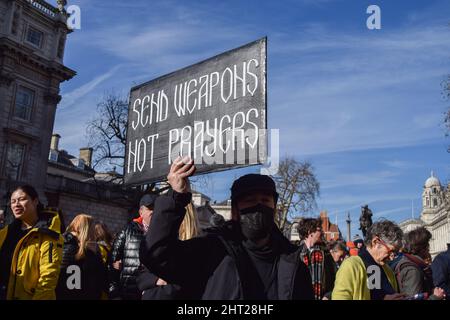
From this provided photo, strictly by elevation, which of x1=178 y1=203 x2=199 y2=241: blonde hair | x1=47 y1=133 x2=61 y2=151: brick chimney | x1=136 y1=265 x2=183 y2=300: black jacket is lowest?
x1=136 y1=265 x2=183 y2=300: black jacket

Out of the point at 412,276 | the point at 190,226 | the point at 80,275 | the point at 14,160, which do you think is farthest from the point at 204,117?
the point at 14,160

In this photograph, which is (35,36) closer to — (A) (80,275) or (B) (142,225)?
(A) (80,275)

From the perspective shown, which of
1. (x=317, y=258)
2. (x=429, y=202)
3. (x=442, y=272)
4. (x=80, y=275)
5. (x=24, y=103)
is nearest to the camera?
(x=442, y=272)

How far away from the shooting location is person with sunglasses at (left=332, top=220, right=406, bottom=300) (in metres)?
3.13

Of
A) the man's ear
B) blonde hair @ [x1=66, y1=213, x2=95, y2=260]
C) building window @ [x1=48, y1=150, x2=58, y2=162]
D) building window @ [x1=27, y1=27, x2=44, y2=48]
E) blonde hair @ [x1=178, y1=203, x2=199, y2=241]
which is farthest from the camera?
building window @ [x1=48, y1=150, x2=58, y2=162]

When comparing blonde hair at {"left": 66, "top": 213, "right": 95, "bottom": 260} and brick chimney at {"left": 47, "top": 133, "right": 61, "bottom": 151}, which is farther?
brick chimney at {"left": 47, "top": 133, "right": 61, "bottom": 151}

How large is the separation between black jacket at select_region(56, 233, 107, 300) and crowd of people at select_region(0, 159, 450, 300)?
12 mm

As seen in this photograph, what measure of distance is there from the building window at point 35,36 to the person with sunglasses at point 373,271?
31.0m

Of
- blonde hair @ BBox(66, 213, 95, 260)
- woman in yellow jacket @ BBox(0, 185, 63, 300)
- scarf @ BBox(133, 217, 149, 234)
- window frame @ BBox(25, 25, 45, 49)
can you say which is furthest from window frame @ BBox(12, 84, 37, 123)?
woman in yellow jacket @ BBox(0, 185, 63, 300)

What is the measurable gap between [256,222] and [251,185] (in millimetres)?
199

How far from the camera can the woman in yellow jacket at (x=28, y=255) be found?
3867mm

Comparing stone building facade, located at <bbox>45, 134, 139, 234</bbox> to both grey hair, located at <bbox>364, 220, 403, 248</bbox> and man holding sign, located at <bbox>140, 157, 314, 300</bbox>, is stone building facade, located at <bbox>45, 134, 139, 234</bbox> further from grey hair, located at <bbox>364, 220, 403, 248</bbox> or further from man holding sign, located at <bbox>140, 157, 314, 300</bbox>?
man holding sign, located at <bbox>140, 157, 314, 300</bbox>

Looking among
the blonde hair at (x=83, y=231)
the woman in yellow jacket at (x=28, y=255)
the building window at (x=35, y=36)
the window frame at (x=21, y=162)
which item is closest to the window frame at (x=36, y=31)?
the building window at (x=35, y=36)

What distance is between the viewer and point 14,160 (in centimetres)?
2803
